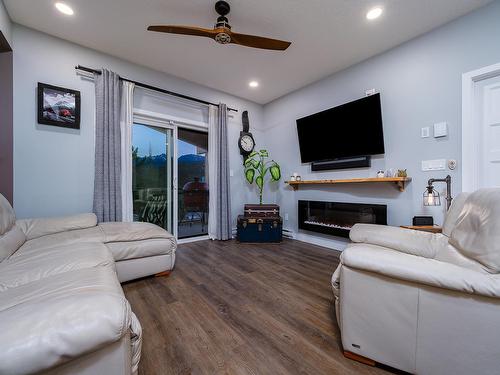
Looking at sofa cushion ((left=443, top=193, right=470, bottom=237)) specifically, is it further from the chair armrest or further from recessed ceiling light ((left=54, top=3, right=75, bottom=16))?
recessed ceiling light ((left=54, top=3, right=75, bottom=16))

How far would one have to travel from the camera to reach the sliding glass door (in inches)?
126

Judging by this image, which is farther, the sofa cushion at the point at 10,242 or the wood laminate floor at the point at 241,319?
the sofa cushion at the point at 10,242

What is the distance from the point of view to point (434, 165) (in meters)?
2.30

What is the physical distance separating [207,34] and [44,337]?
2224 mm

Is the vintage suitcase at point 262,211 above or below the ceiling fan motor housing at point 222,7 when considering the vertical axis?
below

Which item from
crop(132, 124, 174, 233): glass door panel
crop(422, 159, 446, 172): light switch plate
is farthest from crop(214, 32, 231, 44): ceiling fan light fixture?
crop(422, 159, 446, 172): light switch plate

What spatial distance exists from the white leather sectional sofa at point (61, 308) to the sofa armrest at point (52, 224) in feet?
0.07

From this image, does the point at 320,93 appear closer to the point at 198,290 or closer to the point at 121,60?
the point at 121,60

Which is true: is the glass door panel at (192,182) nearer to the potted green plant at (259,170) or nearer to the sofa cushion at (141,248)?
the potted green plant at (259,170)

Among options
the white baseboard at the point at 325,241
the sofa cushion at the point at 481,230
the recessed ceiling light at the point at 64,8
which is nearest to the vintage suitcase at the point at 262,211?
the white baseboard at the point at 325,241

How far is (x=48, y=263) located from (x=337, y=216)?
3.28 metres

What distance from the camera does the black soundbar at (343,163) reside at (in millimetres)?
2865

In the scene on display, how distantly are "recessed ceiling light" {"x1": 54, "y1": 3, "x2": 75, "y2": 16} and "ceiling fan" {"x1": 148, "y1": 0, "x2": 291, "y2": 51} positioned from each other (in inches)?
40.6

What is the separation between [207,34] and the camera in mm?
1860
